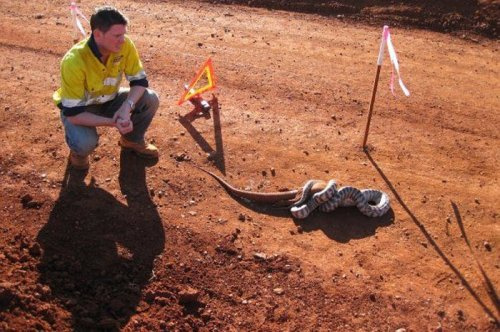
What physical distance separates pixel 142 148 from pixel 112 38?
1.45m

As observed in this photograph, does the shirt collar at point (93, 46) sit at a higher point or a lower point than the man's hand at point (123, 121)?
higher

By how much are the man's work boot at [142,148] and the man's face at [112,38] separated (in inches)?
48.9

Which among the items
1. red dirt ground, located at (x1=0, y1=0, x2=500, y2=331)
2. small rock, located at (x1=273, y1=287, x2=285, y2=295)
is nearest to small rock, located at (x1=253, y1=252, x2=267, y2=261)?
red dirt ground, located at (x1=0, y1=0, x2=500, y2=331)

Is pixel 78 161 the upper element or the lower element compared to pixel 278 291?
upper

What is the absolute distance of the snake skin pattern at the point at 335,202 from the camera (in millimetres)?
4910

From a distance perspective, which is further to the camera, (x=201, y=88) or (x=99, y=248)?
(x=201, y=88)

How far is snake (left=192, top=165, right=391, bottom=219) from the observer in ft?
16.1

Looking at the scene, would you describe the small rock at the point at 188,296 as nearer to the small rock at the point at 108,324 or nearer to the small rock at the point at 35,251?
the small rock at the point at 108,324

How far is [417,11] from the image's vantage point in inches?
360

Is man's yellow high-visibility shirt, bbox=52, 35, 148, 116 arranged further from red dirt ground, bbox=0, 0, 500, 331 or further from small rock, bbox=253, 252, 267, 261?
small rock, bbox=253, 252, 267, 261

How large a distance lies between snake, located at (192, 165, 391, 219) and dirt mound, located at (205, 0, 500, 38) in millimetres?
5115

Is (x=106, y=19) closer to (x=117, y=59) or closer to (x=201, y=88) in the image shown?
(x=117, y=59)

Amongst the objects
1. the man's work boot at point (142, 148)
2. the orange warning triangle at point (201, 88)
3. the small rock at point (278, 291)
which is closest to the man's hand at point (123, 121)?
the man's work boot at point (142, 148)

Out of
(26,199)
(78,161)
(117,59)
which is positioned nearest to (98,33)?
(117,59)
